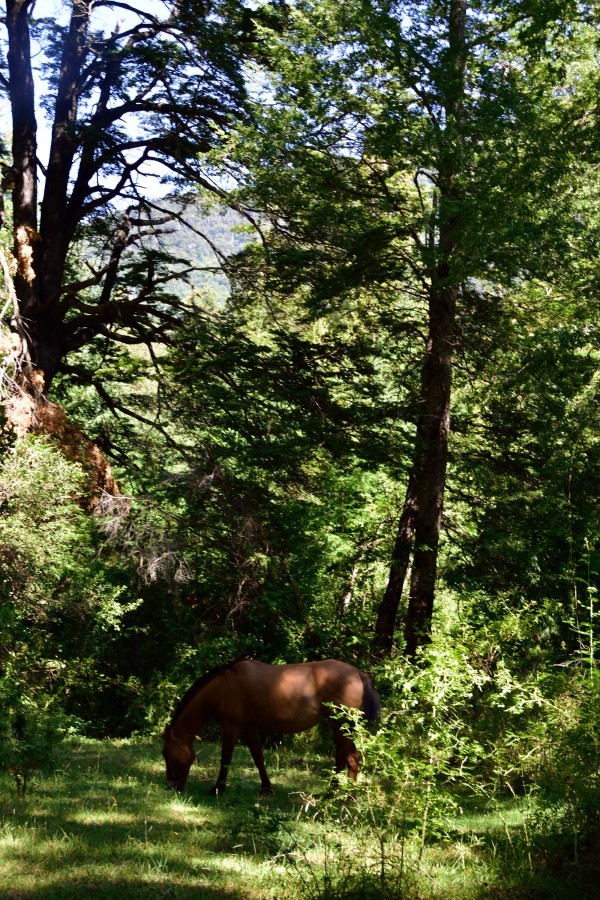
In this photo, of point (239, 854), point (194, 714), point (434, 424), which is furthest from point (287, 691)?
point (434, 424)

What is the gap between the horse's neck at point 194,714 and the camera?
28.7ft

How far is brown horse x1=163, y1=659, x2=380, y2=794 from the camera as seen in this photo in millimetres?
8641

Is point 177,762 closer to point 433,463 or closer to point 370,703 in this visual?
point 370,703

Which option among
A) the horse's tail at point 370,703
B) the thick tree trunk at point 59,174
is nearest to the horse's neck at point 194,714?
the horse's tail at point 370,703

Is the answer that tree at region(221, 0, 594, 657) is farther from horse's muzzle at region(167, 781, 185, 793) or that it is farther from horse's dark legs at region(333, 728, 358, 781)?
horse's muzzle at region(167, 781, 185, 793)

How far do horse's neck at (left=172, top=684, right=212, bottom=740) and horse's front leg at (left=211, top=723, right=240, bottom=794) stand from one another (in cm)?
24

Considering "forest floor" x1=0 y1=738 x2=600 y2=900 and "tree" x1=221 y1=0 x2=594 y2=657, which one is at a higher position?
"tree" x1=221 y1=0 x2=594 y2=657

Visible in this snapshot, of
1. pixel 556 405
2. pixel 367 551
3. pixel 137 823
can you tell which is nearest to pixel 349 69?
pixel 556 405

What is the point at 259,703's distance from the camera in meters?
8.89

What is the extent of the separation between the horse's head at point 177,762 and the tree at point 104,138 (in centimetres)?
767

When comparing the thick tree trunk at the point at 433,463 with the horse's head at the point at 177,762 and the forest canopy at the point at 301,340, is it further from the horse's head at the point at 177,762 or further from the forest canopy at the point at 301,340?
the horse's head at the point at 177,762

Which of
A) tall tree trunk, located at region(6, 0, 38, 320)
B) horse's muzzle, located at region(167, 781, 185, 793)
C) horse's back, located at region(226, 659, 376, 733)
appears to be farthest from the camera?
tall tree trunk, located at region(6, 0, 38, 320)

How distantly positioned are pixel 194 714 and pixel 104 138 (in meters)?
9.55

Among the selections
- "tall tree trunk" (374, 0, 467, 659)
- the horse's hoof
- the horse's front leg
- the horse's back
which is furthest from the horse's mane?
"tall tree trunk" (374, 0, 467, 659)
